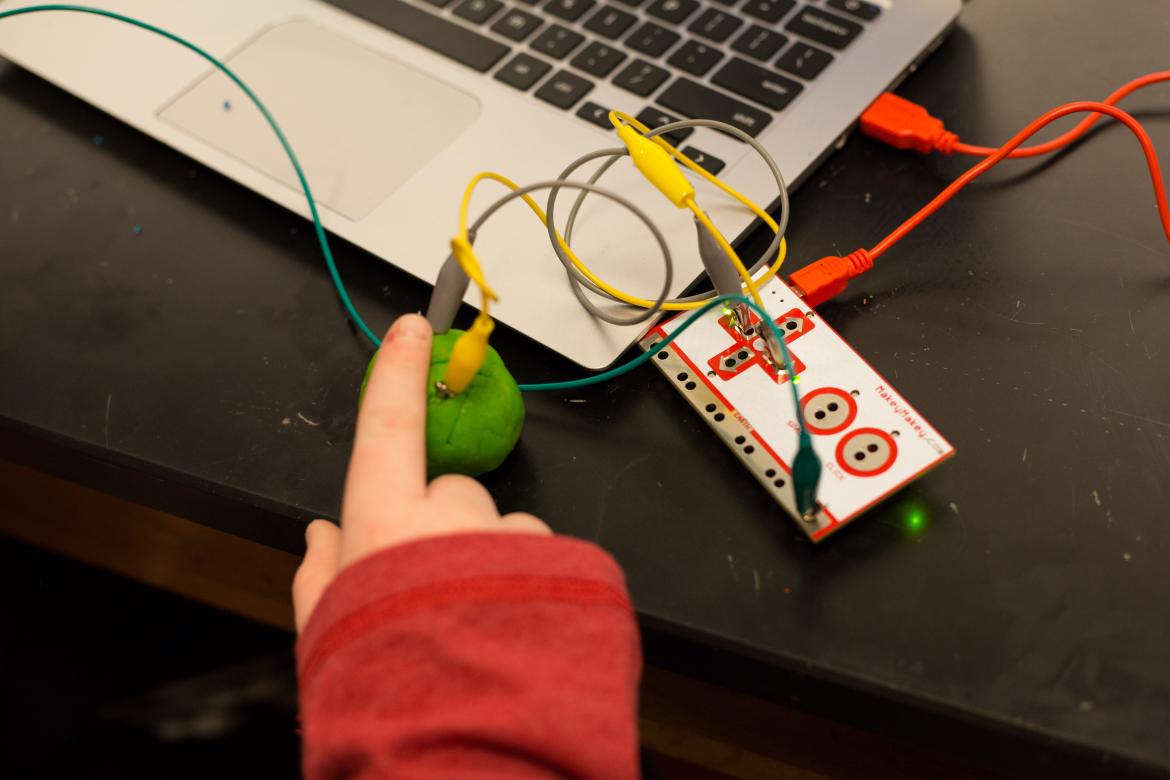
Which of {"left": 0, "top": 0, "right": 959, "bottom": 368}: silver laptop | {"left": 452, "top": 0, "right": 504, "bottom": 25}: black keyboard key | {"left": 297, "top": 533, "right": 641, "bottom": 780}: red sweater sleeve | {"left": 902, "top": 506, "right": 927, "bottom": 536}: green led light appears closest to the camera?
{"left": 297, "top": 533, "right": 641, "bottom": 780}: red sweater sleeve

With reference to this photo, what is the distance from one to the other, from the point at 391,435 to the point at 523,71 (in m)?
0.32

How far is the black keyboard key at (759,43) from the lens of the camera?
0.64 m

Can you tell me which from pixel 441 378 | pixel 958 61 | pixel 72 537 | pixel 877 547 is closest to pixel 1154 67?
pixel 958 61

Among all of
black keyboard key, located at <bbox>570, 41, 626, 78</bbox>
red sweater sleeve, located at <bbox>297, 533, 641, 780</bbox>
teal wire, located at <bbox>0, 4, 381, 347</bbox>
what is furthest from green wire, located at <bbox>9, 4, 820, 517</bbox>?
black keyboard key, located at <bbox>570, 41, 626, 78</bbox>

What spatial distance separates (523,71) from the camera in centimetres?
65

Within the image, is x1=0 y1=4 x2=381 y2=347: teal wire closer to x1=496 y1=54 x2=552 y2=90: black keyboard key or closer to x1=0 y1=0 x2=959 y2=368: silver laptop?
x1=0 y1=0 x2=959 y2=368: silver laptop

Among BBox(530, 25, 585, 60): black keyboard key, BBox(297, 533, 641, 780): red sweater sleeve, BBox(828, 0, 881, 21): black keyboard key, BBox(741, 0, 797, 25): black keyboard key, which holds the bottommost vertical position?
BBox(297, 533, 641, 780): red sweater sleeve

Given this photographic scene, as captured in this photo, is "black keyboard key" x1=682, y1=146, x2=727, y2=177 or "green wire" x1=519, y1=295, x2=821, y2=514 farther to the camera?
"black keyboard key" x1=682, y1=146, x2=727, y2=177

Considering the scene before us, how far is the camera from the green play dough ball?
1.49 ft

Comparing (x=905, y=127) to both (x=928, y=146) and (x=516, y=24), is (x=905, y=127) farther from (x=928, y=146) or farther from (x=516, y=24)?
(x=516, y=24)

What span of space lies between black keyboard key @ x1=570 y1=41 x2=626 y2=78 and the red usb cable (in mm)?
172

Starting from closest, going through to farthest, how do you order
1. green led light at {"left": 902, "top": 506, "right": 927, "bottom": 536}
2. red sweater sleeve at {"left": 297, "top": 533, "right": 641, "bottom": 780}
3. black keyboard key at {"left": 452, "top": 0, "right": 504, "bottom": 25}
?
red sweater sleeve at {"left": 297, "top": 533, "right": 641, "bottom": 780} < green led light at {"left": 902, "top": 506, "right": 927, "bottom": 536} < black keyboard key at {"left": 452, "top": 0, "right": 504, "bottom": 25}

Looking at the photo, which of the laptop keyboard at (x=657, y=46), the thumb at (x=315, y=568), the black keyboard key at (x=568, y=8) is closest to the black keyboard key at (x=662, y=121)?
the laptop keyboard at (x=657, y=46)

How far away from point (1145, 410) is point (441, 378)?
37 centimetres
